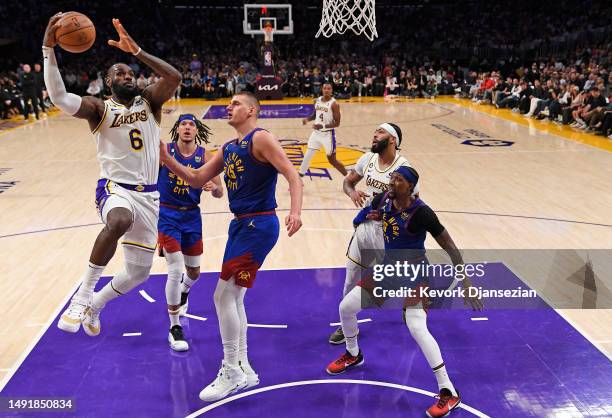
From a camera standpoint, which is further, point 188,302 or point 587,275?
point 587,275

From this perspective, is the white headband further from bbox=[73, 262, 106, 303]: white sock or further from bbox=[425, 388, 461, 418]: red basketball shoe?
bbox=[73, 262, 106, 303]: white sock

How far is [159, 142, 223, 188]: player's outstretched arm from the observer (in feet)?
15.5

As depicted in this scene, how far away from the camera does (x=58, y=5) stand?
115 feet

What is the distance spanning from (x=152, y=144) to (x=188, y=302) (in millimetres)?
1943

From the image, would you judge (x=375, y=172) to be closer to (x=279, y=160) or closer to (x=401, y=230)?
(x=401, y=230)

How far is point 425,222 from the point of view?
436 centimetres

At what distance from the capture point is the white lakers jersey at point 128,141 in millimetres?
4699

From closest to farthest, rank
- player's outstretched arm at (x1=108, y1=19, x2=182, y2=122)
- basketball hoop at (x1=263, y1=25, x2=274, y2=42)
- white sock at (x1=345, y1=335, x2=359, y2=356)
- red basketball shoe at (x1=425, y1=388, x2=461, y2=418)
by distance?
red basketball shoe at (x1=425, y1=388, x2=461, y2=418), player's outstretched arm at (x1=108, y1=19, x2=182, y2=122), white sock at (x1=345, y1=335, x2=359, y2=356), basketball hoop at (x1=263, y1=25, x2=274, y2=42)

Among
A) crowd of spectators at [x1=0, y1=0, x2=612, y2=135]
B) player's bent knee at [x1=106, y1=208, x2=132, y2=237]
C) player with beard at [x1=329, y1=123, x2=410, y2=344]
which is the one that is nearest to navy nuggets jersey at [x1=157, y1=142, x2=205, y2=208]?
player's bent knee at [x1=106, y1=208, x2=132, y2=237]

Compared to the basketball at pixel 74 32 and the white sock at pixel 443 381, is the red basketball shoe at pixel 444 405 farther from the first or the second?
the basketball at pixel 74 32

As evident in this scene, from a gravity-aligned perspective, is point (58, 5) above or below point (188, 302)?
above

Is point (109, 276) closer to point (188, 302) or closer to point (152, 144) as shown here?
point (188, 302)

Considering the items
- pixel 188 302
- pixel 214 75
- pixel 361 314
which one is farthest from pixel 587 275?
pixel 214 75

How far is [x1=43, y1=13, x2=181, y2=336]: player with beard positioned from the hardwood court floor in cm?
98
